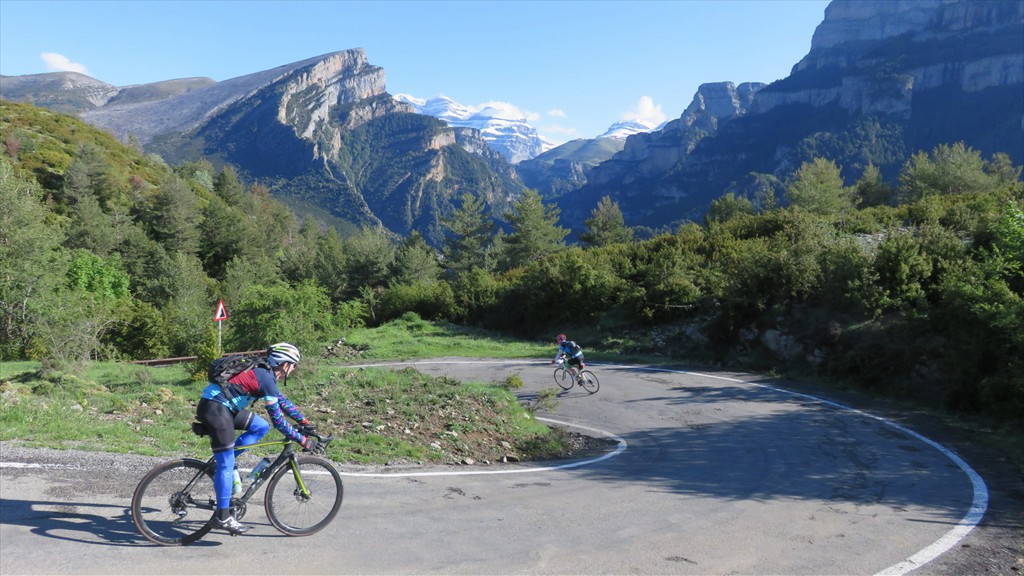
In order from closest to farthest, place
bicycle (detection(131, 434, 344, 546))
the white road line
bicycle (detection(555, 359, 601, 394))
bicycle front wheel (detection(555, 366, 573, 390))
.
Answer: bicycle (detection(131, 434, 344, 546)) → the white road line → bicycle (detection(555, 359, 601, 394)) → bicycle front wheel (detection(555, 366, 573, 390))

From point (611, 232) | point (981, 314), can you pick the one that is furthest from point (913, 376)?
point (611, 232)

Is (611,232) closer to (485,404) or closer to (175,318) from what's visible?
(175,318)

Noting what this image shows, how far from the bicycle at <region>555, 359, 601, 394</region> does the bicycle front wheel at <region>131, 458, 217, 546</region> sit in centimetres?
1312

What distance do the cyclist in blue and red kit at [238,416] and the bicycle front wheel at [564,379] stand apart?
518 inches

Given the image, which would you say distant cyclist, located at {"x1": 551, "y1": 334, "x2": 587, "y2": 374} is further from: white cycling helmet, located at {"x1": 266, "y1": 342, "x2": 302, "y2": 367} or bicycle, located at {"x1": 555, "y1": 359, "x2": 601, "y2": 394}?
white cycling helmet, located at {"x1": 266, "y1": 342, "x2": 302, "y2": 367}

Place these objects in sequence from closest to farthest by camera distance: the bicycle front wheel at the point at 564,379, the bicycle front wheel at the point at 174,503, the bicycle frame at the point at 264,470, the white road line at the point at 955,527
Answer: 1. the bicycle front wheel at the point at 174,503
2. the bicycle frame at the point at 264,470
3. the white road line at the point at 955,527
4. the bicycle front wheel at the point at 564,379

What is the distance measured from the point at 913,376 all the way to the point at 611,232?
1763 inches

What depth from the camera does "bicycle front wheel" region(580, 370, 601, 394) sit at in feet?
59.3

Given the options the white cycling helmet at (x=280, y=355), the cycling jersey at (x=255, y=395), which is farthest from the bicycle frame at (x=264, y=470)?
the white cycling helmet at (x=280, y=355)

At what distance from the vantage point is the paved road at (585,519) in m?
5.14

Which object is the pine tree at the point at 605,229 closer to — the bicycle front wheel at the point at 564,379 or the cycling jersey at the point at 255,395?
the bicycle front wheel at the point at 564,379

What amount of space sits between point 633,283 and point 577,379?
513 inches

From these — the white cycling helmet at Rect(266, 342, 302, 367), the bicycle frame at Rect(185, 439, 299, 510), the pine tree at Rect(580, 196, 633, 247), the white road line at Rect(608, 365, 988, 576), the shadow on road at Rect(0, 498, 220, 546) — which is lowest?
the white road line at Rect(608, 365, 988, 576)

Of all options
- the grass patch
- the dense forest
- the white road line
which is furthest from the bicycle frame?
the dense forest
